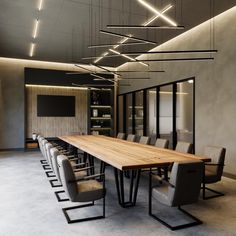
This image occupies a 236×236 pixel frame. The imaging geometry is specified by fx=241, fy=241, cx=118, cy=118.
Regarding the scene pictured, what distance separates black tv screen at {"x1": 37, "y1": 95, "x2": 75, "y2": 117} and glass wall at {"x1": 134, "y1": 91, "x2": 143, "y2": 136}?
113 inches

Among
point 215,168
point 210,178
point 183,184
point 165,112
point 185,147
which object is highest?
point 165,112

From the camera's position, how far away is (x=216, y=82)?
19.4 ft

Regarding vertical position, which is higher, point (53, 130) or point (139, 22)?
point (139, 22)

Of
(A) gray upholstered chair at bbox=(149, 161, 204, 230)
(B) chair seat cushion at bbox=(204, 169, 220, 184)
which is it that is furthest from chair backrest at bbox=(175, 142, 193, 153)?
(A) gray upholstered chair at bbox=(149, 161, 204, 230)

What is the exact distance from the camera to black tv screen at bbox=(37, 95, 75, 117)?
33.6 ft

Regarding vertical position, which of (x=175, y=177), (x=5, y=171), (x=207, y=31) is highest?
(x=207, y=31)

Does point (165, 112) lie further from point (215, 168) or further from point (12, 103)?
point (12, 103)

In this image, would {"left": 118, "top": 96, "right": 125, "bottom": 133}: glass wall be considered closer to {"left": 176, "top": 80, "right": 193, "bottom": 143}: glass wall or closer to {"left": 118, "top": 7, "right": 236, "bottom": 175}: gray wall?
{"left": 176, "top": 80, "right": 193, "bottom": 143}: glass wall

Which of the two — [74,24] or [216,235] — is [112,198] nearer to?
[216,235]

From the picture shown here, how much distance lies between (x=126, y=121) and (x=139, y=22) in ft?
18.4

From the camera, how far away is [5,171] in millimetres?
6191

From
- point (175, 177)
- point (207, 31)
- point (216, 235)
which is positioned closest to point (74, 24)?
point (207, 31)

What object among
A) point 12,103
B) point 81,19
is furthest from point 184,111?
point 12,103

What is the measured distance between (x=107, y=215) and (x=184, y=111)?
4.56 meters
